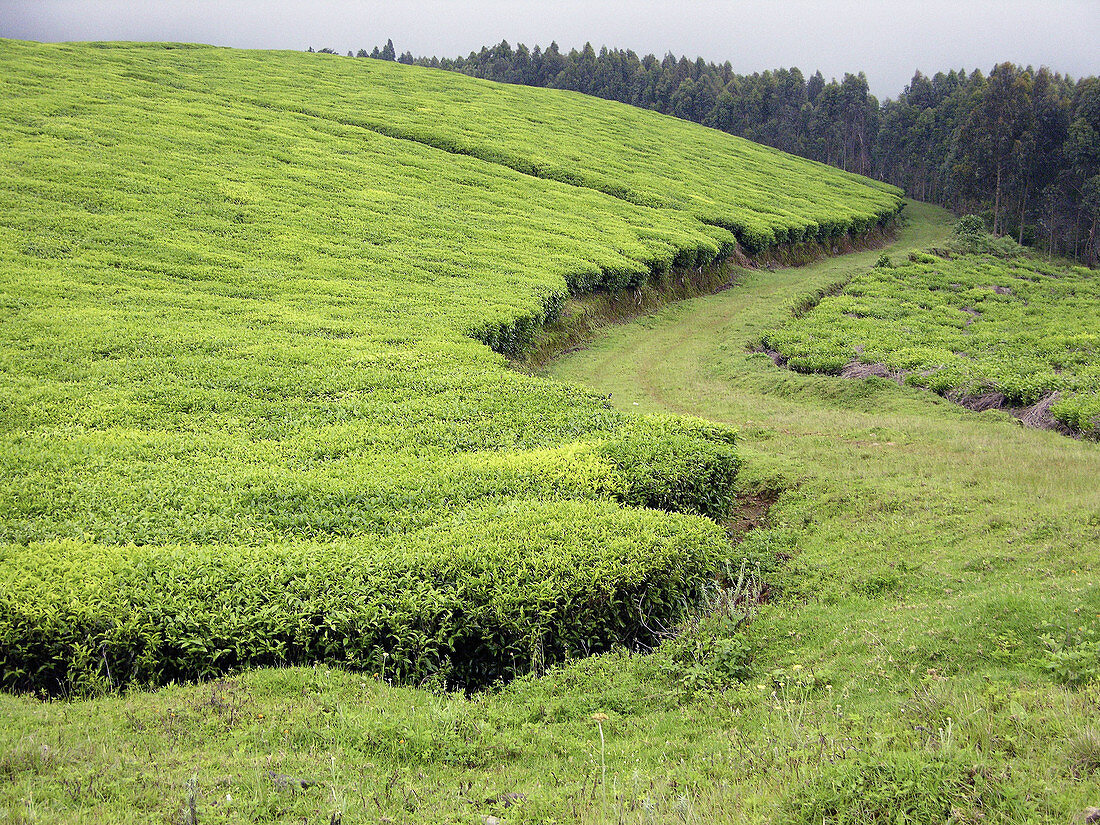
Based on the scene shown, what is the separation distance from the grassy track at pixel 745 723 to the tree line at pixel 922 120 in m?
66.3

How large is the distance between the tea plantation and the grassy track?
0.80 metres

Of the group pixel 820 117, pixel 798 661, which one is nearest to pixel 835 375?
pixel 798 661

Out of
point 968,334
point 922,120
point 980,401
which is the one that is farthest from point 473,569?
point 922,120

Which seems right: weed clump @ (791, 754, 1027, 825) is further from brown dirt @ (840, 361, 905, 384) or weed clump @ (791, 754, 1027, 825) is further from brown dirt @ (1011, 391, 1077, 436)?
brown dirt @ (840, 361, 905, 384)

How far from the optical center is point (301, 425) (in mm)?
12953

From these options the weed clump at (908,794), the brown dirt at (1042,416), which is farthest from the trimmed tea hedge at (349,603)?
the brown dirt at (1042,416)

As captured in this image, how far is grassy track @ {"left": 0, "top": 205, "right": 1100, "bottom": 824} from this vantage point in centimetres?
429

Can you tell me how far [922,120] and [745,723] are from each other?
109m

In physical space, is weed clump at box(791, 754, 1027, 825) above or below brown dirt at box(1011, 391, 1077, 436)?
below

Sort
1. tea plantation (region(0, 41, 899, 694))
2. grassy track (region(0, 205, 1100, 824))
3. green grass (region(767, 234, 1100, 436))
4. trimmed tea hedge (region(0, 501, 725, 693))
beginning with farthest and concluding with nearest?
green grass (region(767, 234, 1100, 436)) → tea plantation (region(0, 41, 899, 694)) → trimmed tea hedge (region(0, 501, 725, 693)) → grassy track (region(0, 205, 1100, 824))

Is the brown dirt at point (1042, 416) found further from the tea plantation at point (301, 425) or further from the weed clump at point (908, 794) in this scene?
the weed clump at point (908, 794)

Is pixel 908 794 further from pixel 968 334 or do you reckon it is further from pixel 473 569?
pixel 968 334

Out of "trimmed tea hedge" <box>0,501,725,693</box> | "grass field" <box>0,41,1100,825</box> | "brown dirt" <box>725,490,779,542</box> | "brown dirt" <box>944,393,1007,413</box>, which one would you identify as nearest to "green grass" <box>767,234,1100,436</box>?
"brown dirt" <box>944,393,1007,413</box>

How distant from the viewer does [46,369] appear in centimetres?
1405
